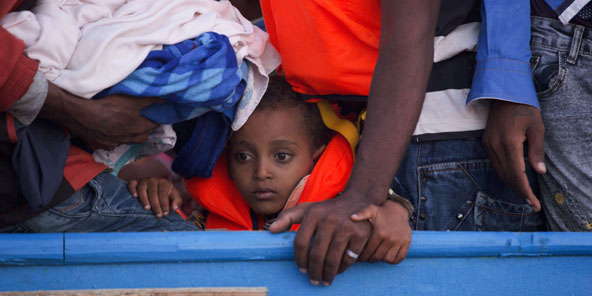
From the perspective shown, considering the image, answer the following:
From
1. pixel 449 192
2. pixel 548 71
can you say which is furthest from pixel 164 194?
Answer: pixel 548 71

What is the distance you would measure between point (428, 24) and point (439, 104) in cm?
32

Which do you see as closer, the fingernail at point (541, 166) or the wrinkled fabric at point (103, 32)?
the wrinkled fabric at point (103, 32)

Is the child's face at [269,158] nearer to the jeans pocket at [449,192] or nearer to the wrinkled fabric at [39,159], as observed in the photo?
the jeans pocket at [449,192]

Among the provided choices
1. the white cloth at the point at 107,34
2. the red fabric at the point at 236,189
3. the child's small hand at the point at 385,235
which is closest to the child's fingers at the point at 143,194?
the white cloth at the point at 107,34

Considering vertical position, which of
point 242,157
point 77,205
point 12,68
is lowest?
point 242,157

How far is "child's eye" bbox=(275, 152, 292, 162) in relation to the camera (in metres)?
1.84

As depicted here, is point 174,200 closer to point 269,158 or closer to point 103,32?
point 269,158

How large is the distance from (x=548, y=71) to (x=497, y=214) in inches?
15.8

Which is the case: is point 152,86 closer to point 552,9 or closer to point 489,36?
point 489,36

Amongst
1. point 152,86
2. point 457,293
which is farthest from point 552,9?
point 152,86

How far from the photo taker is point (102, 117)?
52.4 inches

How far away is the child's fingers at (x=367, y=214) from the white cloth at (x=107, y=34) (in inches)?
21.1

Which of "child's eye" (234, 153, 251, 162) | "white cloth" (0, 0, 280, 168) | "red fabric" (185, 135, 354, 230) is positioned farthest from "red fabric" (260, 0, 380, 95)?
"child's eye" (234, 153, 251, 162)

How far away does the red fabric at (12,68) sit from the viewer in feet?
3.65
